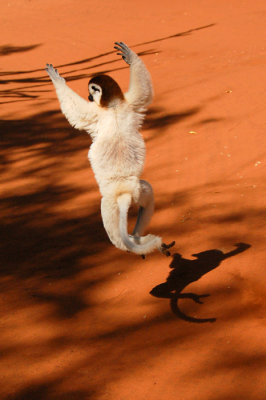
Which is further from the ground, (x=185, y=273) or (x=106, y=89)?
(x=106, y=89)

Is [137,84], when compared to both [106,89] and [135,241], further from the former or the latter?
[135,241]

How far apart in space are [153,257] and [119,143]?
180cm

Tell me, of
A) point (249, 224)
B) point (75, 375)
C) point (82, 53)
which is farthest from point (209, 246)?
point (82, 53)

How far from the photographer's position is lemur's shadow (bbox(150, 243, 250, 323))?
459 cm

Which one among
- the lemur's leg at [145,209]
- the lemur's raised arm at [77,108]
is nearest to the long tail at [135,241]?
the lemur's leg at [145,209]

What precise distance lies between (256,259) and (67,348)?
1.89 meters

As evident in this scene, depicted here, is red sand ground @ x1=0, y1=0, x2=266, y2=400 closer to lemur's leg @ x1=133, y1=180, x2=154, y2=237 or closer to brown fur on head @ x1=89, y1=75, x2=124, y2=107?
lemur's leg @ x1=133, y1=180, x2=154, y2=237

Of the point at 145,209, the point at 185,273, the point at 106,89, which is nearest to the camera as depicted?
the point at 106,89

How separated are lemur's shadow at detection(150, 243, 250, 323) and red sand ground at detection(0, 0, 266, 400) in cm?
2

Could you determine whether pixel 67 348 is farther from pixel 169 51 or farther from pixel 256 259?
pixel 169 51

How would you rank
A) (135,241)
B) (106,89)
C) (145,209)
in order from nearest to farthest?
(106,89)
(135,241)
(145,209)

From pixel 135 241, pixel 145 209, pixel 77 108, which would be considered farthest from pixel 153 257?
pixel 77 108

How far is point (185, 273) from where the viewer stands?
196 inches

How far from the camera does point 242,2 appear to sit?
18.9m
